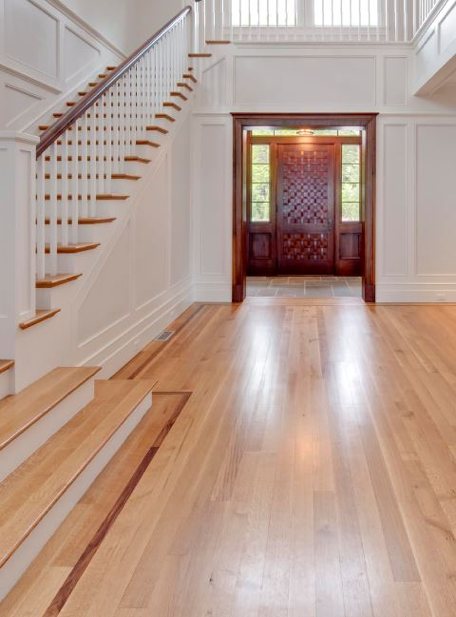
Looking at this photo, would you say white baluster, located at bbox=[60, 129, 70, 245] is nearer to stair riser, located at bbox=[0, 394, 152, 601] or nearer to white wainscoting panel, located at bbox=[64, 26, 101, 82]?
stair riser, located at bbox=[0, 394, 152, 601]

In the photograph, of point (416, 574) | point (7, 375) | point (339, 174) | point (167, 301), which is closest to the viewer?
point (416, 574)

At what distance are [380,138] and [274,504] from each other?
21.6 feet

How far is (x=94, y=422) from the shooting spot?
3.18 m

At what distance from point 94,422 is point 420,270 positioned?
6123 mm

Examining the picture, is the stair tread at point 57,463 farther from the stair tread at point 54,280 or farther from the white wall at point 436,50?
the white wall at point 436,50

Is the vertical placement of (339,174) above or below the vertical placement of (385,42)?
below

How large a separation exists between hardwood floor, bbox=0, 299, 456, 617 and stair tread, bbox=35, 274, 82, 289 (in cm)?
83

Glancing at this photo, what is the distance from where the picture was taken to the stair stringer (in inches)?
133

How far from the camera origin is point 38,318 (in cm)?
330

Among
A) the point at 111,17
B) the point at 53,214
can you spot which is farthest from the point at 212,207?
the point at 53,214

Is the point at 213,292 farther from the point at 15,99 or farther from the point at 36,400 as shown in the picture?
the point at 36,400

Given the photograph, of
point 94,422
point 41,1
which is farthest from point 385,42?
point 94,422

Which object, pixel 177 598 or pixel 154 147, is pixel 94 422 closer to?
pixel 177 598

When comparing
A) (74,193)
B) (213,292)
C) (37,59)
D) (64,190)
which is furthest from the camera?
(213,292)
